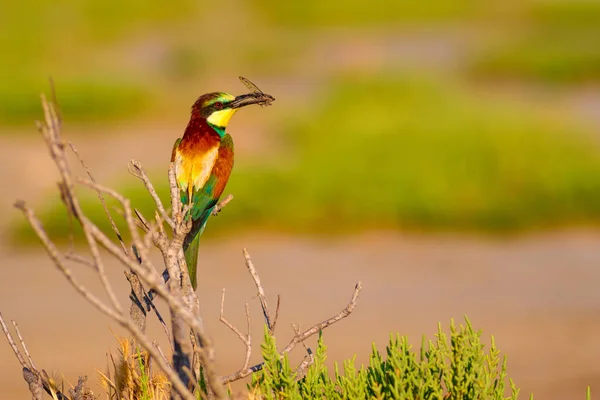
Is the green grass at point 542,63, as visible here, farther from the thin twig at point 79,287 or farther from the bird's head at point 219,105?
the thin twig at point 79,287

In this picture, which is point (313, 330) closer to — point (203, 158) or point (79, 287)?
point (203, 158)

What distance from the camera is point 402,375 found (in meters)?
2.63

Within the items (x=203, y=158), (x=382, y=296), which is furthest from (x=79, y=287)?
(x=382, y=296)

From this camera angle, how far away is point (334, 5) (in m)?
27.2

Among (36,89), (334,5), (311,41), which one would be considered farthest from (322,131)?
(334,5)

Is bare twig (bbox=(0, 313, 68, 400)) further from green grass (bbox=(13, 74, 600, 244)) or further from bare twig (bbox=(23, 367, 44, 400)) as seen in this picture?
green grass (bbox=(13, 74, 600, 244))

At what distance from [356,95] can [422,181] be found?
3316 mm

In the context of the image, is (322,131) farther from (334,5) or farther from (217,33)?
(334,5)

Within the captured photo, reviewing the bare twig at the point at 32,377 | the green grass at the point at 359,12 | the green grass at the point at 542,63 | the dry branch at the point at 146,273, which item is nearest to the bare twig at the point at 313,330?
the dry branch at the point at 146,273

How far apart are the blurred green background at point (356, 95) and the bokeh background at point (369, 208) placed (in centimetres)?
3

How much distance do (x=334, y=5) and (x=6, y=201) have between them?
61.7ft

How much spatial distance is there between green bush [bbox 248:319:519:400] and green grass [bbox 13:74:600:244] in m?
5.32

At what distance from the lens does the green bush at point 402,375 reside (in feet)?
8.58

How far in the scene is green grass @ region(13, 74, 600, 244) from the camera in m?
8.21
